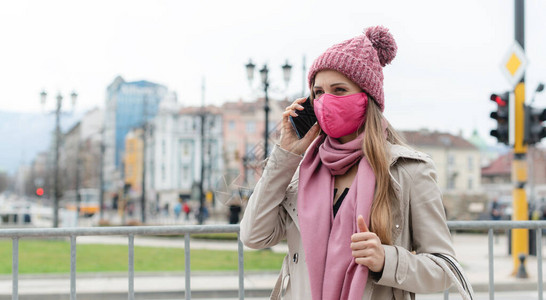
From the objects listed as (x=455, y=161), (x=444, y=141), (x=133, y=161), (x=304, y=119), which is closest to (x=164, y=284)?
(x=304, y=119)

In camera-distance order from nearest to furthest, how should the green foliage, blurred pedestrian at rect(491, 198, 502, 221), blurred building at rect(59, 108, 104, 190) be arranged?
the green foliage
blurred pedestrian at rect(491, 198, 502, 221)
blurred building at rect(59, 108, 104, 190)

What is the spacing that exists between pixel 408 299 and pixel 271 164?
0.71 metres

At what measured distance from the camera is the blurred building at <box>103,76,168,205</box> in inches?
3910

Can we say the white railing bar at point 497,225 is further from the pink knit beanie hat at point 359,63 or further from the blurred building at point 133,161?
the blurred building at point 133,161

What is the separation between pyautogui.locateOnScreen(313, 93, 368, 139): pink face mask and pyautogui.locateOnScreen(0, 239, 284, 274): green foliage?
1119 cm

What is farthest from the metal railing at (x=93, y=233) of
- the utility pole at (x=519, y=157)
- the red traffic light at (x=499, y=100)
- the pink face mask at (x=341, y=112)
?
the utility pole at (x=519, y=157)

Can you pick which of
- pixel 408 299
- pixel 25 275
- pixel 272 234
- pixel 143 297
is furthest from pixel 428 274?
pixel 25 275

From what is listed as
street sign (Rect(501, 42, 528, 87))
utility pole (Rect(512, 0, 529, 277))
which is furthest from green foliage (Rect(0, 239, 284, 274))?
street sign (Rect(501, 42, 528, 87))

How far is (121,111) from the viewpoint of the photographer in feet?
332

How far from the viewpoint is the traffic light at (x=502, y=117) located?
11.1 m

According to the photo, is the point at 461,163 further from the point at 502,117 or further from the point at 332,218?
the point at 332,218

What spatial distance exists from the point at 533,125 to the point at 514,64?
1.25 metres

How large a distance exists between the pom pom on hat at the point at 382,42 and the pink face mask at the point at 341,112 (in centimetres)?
22

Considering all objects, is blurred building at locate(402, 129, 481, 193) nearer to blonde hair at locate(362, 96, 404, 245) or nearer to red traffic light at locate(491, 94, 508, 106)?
red traffic light at locate(491, 94, 508, 106)
